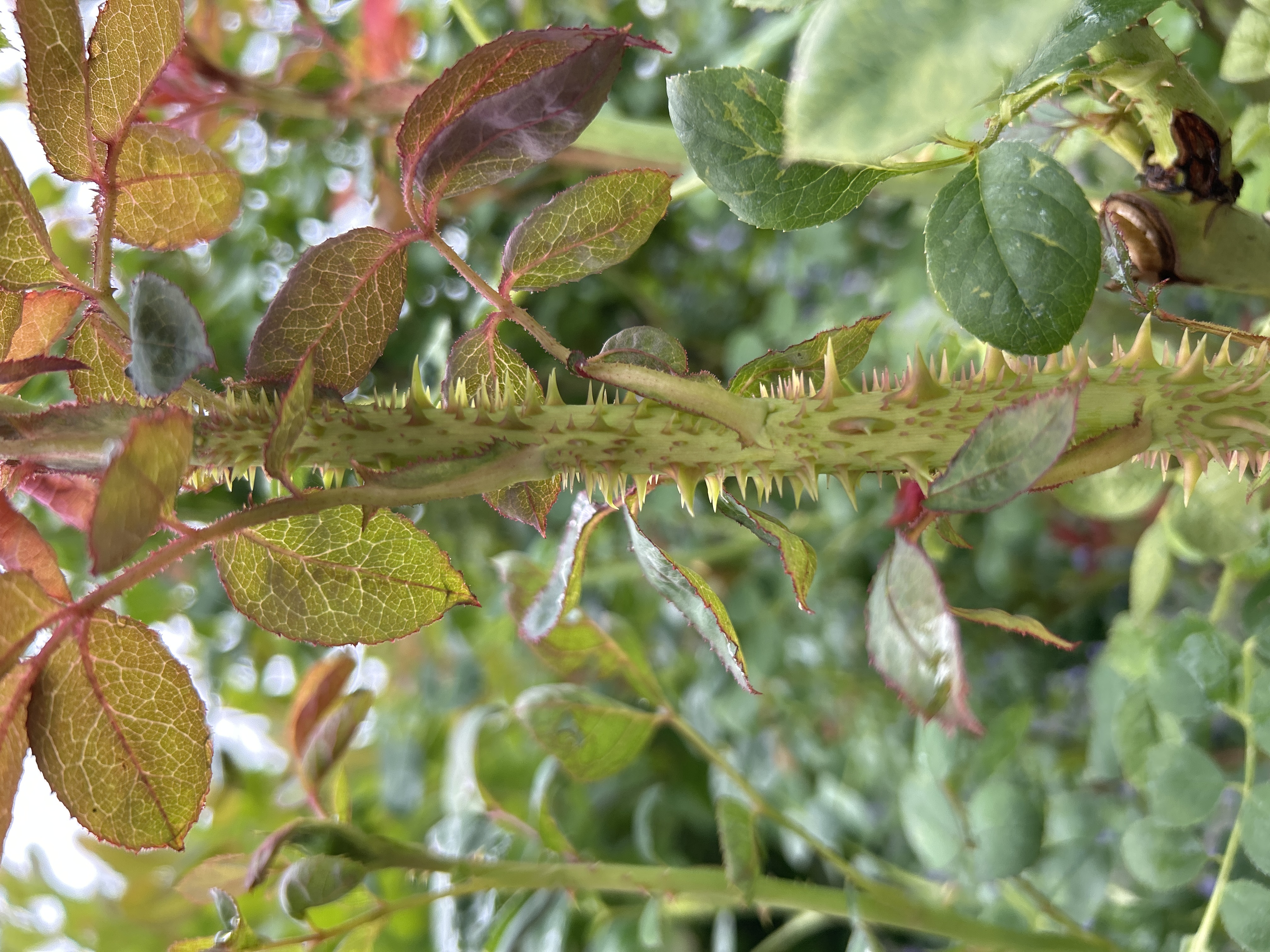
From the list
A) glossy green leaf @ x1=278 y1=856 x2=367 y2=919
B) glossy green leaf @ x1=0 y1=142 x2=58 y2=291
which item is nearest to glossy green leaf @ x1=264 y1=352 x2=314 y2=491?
glossy green leaf @ x1=0 y1=142 x2=58 y2=291

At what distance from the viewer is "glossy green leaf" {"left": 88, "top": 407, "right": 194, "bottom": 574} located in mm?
284

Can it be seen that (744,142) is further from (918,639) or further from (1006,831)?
(1006,831)

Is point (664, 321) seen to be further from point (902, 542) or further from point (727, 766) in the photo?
point (902, 542)

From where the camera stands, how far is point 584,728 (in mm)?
670

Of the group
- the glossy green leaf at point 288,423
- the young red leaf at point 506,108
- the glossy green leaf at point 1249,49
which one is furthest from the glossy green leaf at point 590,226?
the glossy green leaf at point 1249,49

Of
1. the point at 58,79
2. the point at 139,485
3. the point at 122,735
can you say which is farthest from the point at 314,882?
the point at 58,79

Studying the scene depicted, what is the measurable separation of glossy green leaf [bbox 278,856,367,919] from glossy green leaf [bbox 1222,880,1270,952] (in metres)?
0.46

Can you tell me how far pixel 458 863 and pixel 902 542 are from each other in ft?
1.22

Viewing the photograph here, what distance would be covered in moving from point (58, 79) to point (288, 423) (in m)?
0.16

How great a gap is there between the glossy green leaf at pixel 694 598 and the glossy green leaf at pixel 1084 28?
229 millimetres

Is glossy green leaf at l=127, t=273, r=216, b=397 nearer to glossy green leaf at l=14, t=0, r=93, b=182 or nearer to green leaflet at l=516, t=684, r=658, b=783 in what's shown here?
glossy green leaf at l=14, t=0, r=93, b=182

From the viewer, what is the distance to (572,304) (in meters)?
1.42

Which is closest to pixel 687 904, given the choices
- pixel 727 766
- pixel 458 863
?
pixel 727 766

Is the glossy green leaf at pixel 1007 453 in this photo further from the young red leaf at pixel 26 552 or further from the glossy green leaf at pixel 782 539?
the young red leaf at pixel 26 552
